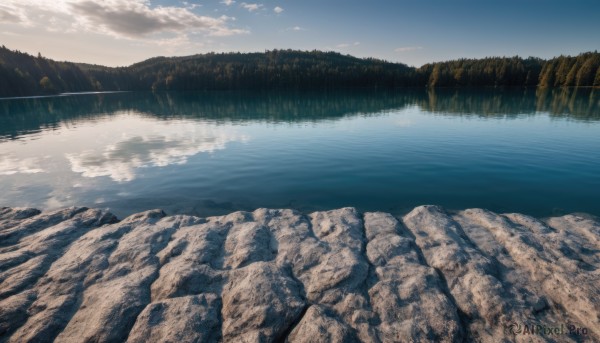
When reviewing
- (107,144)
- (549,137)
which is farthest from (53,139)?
(549,137)

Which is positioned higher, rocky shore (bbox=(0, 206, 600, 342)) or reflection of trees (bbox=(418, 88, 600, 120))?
reflection of trees (bbox=(418, 88, 600, 120))

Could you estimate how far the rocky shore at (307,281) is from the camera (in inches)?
334

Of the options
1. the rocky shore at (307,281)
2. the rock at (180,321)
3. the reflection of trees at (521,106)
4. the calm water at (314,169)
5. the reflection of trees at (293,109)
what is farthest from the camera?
the reflection of trees at (293,109)

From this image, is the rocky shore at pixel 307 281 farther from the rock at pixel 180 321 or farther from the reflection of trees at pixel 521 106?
the reflection of trees at pixel 521 106

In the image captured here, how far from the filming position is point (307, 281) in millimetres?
10586

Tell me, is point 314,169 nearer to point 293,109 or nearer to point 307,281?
point 307,281

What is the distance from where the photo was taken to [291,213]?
16.3 m

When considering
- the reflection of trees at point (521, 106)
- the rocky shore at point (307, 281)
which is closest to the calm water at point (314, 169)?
the rocky shore at point (307, 281)

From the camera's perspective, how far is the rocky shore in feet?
27.9

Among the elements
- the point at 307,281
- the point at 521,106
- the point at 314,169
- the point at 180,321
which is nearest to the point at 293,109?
the point at 314,169

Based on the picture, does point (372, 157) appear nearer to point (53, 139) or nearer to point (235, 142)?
point (235, 142)

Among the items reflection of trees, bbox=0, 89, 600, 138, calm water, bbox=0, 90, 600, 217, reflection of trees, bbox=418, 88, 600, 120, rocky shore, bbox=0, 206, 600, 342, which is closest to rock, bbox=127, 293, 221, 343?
rocky shore, bbox=0, 206, 600, 342

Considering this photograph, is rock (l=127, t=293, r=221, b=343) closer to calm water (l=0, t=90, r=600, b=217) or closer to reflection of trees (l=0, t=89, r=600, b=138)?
→ calm water (l=0, t=90, r=600, b=217)

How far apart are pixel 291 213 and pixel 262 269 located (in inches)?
230
